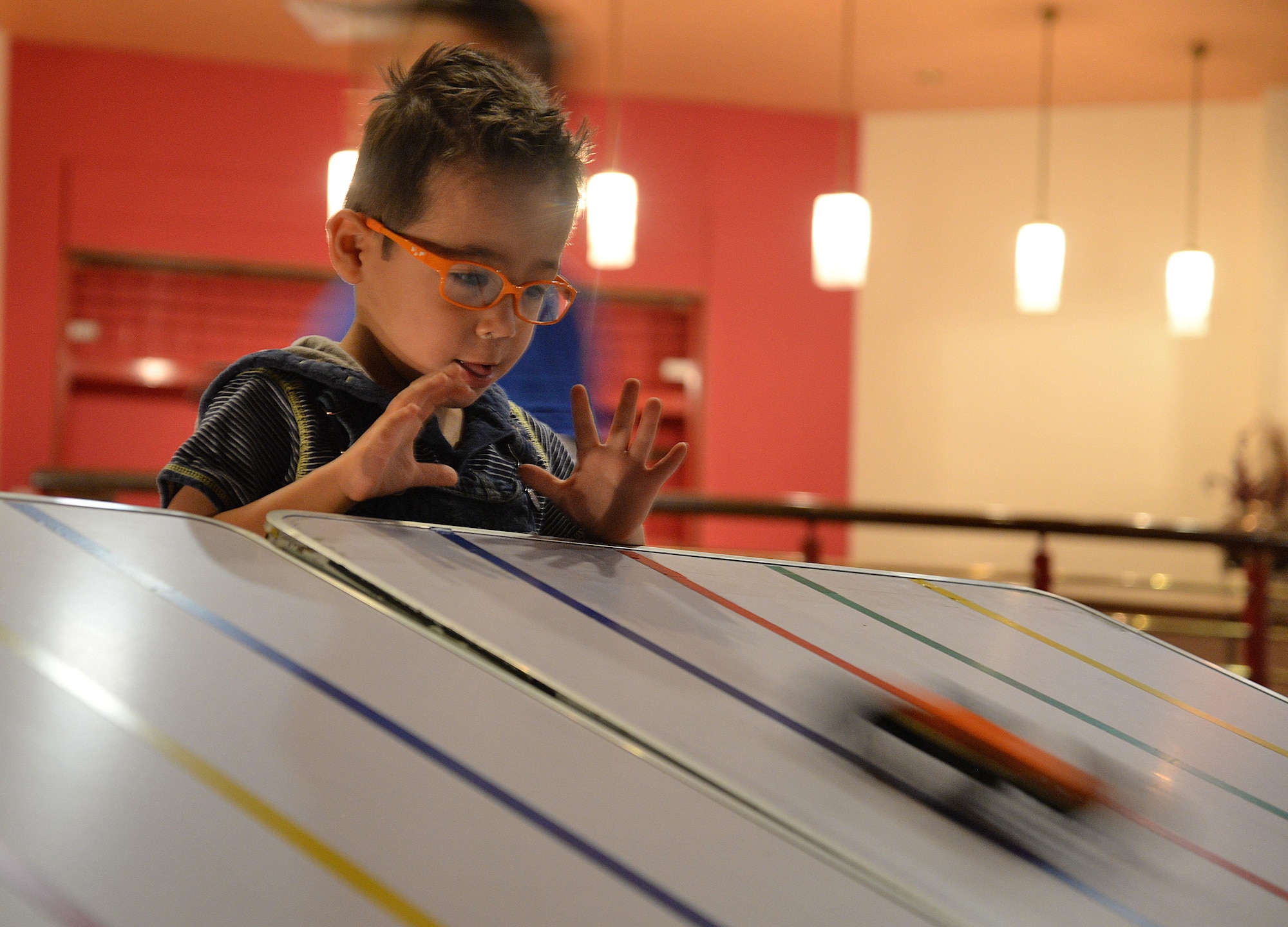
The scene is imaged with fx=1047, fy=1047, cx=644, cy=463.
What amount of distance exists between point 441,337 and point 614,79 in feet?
16.1

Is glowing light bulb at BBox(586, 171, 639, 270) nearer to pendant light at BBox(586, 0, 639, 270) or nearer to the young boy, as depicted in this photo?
pendant light at BBox(586, 0, 639, 270)

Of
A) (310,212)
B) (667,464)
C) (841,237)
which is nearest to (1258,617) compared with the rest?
(841,237)

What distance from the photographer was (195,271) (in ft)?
18.2

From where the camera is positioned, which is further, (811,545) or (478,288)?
(811,545)

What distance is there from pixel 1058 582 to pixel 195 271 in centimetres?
491

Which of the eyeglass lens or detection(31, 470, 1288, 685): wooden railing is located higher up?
the eyeglass lens

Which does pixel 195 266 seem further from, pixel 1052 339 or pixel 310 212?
pixel 1052 339

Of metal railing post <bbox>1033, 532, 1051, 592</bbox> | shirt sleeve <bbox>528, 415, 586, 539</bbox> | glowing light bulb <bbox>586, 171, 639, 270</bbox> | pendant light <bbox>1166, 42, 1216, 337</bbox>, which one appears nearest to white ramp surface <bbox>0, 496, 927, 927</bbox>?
shirt sleeve <bbox>528, 415, 586, 539</bbox>

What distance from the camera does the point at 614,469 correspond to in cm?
98

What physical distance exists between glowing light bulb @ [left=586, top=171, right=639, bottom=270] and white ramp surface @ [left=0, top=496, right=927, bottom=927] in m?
3.87

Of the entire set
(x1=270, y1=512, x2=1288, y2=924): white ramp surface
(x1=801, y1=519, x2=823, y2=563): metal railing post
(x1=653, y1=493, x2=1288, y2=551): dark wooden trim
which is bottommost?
(x1=801, y1=519, x2=823, y2=563): metal railing post

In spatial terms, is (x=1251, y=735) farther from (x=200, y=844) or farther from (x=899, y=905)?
(x=200, y=844)

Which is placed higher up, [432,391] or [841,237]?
[841,237]

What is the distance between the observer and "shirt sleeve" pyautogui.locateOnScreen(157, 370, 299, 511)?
910mm
